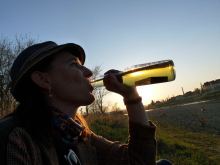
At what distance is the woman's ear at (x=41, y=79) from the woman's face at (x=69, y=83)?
33mm

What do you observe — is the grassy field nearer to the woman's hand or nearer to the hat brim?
the woman's hand

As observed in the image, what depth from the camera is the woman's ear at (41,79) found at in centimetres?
268

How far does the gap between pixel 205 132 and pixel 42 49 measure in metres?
15.4

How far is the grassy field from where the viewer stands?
10164mm

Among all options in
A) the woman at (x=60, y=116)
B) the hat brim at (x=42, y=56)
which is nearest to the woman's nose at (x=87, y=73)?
the woman at (x=60, y=116)

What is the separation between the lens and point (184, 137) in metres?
15.4

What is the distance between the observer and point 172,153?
11094 mm

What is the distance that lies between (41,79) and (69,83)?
0.67 ft

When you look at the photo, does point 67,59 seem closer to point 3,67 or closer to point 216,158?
point 216,158

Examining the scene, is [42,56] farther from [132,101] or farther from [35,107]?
[132,101]

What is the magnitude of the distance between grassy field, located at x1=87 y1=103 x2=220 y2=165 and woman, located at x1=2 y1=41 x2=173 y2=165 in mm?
6515

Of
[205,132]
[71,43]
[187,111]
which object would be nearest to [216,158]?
[205,132]

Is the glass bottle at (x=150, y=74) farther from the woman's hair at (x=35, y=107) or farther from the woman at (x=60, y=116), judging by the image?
the woman's hair at (x=35, y=107)

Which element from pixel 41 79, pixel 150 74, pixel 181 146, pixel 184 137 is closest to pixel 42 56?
pixel 41 79
